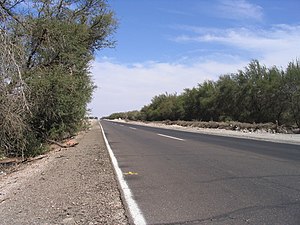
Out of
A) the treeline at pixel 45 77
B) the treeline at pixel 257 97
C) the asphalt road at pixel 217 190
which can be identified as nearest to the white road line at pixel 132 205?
the asphalt road at pixel 217 190

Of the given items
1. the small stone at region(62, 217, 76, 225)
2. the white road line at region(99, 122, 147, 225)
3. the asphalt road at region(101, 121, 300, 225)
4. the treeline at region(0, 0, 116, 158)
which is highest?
the treeline at region(0, 0, 116, 158)

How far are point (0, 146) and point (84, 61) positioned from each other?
991 cm

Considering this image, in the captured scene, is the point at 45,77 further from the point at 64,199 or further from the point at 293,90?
the point at 293,90

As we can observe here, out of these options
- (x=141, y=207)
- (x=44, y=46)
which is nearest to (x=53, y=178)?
(x=141, y=207)

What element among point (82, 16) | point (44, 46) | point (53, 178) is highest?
point (82, 16)

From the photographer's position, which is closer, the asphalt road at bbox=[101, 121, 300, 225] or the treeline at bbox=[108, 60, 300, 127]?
the asphalt road at bbox=[101, 121, 300, 225]

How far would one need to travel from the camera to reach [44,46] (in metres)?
19.5

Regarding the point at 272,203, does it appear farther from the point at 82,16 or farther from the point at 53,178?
the point at 82,16

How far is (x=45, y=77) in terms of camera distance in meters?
19.6

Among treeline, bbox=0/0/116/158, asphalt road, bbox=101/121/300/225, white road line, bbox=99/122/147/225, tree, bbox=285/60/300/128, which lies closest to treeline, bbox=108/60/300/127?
tree, bbox=285/60/300/128

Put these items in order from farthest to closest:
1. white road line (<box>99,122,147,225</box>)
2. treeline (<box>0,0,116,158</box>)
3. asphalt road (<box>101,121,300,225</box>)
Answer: treeline (<box>0,0,116,158</box>)
asphalt road (<box>101,121,300,225</box>)
white road line (<box>99,122,147,225</box>)

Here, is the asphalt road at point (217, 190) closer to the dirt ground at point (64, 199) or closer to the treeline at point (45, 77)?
the dirt ground at point (64, 199)

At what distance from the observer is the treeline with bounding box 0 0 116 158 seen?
12703 millimetres

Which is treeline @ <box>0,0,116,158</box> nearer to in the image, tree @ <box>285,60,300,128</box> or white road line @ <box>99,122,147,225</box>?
white road line @ <box>99,122,147,225</box>
